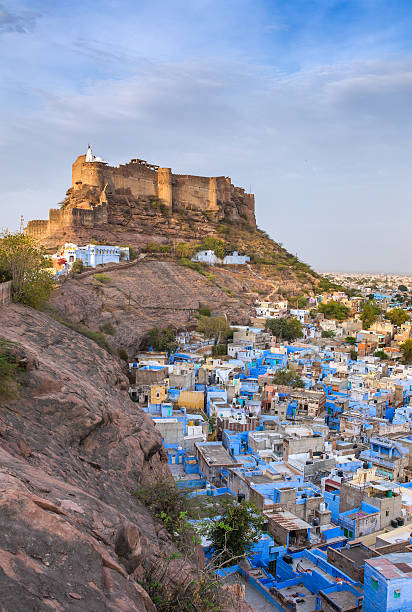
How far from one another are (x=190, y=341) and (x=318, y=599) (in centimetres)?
1765

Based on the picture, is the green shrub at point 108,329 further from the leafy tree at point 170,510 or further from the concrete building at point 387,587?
the leafy tree at point 170,510

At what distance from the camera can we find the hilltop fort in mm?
30359

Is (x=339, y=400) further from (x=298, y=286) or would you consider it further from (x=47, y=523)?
(x=298, y=286)

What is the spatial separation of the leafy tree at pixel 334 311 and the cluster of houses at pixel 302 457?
9903 mm

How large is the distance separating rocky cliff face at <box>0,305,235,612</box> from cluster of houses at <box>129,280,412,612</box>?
1.51 m

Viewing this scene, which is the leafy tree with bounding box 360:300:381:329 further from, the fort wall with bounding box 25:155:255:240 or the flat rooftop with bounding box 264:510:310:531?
the flat rooftop with bounding box 264:510:310:531

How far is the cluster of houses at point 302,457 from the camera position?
715cm

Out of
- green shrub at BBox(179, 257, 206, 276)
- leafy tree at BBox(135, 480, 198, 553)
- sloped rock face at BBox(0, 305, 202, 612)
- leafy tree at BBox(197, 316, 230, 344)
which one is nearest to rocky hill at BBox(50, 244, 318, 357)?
green shrub at BBox(179, 257, 206, 276)

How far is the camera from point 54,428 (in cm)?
Answer: 492

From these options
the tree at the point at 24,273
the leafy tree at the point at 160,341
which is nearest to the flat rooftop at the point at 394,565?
the tree at the point at 24,273

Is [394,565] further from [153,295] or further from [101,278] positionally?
[153,295]

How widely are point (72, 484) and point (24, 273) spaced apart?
7238mm

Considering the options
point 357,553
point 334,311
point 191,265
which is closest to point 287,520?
point 357,553

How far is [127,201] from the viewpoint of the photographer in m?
35.1
